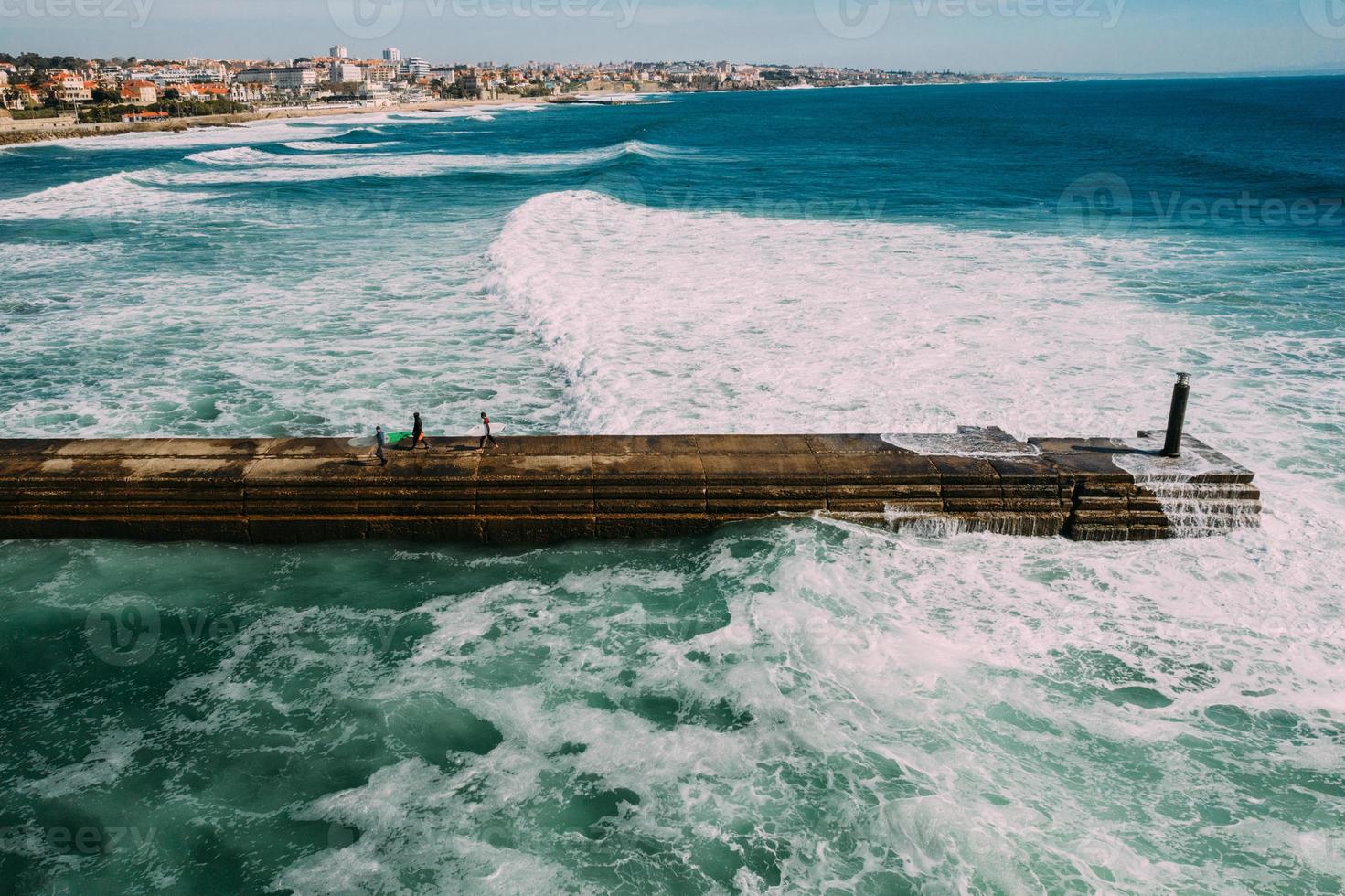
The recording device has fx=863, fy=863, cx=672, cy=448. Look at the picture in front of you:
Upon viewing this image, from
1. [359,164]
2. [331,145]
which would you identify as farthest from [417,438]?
[331,145]

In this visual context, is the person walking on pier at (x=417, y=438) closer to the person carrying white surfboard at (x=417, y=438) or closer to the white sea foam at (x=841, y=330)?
the person carrying white surfboard at (x=417, y=438)

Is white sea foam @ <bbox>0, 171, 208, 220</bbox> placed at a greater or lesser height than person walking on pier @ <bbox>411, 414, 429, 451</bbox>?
greater

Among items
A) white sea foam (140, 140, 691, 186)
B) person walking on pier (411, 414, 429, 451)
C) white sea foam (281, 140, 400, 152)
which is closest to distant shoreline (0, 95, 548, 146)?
white sea foam (281, 140, 400, 152)

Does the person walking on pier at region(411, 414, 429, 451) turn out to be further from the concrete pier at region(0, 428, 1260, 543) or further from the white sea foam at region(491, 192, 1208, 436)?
the white sea foam at region(491, 192, 1208, 436)

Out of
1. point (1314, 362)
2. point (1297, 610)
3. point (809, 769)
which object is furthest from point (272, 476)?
point (1314, 362)

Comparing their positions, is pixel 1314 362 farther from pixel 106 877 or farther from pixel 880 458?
pixel 106 877

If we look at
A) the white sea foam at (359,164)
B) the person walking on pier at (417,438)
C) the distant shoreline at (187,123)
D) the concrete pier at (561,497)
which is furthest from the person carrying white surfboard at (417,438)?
the distant shoreline at (187,123)

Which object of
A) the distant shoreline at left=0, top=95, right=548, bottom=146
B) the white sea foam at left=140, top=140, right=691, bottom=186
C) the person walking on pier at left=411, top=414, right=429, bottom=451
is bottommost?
the person walking on pier at left=411, top=414, right=429, bottom=451
